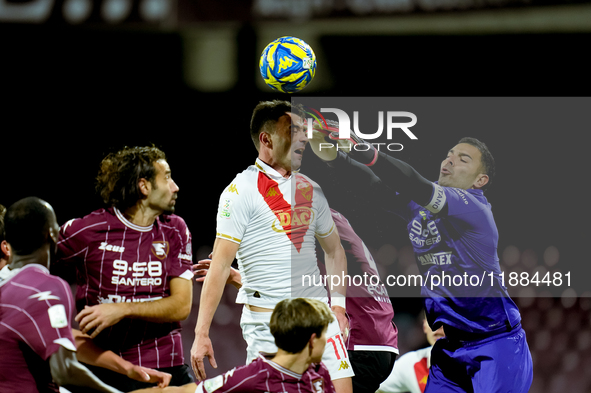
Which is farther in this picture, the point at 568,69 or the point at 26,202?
the point at 568,69

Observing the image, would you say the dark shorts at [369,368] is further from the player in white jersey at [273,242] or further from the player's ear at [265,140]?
the player's ear at [265,140]

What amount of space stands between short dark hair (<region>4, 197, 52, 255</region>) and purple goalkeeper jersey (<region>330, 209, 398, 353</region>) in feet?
6.46

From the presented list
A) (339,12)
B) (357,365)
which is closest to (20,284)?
(357,365)

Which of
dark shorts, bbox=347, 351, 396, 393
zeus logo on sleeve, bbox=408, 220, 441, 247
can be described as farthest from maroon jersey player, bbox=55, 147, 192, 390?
zeus logo on sleeve, bbox=408, 220, 441, 247

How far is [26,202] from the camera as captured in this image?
2.71 metres

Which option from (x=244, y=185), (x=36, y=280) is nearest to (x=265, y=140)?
(x=244, y=185)

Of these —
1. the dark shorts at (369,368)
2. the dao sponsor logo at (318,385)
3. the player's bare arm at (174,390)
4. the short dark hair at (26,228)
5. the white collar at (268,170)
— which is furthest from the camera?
the dark shorts at (369,368)

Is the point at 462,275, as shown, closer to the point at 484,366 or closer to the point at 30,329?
the point at 484,366

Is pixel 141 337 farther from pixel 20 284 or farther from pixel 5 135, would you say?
pixel 5 135

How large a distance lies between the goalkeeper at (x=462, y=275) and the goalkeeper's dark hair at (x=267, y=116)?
540 millimetres

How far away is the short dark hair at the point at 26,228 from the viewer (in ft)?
8.64

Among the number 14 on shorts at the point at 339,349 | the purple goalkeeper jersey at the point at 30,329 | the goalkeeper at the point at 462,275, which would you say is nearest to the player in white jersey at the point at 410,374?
the goalkeeper at the point at 462,275

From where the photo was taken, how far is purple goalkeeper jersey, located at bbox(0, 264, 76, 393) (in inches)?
96.8

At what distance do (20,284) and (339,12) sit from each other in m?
4.85
